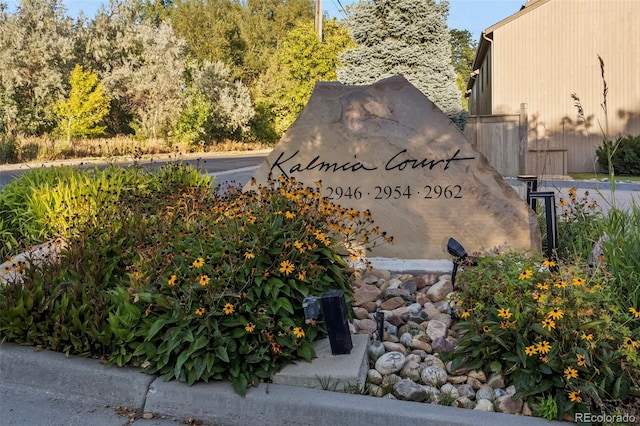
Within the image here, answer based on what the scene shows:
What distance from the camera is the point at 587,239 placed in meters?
4.73

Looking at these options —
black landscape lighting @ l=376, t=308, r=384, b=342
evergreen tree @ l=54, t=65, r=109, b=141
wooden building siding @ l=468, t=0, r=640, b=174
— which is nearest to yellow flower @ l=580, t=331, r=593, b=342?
black landscape lighting @ l=376, t=308, r=384, b=342

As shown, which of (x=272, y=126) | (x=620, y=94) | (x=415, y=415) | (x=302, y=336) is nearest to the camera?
(x=415, y=415)

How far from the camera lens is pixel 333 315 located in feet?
10.8

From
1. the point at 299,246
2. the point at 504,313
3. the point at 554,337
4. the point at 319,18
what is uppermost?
the point at 319,18

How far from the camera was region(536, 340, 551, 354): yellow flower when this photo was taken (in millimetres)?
2926

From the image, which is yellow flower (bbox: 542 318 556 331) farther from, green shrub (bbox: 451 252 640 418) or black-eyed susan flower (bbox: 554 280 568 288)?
black-eyed susan flower (bbox: 554 280 568 288)

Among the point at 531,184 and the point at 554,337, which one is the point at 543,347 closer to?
the point at 554,337

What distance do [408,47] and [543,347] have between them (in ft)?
59.7

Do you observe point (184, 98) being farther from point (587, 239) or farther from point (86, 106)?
point (587, 239)

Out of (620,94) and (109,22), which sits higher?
(109,22)

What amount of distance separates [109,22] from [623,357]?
119 feet

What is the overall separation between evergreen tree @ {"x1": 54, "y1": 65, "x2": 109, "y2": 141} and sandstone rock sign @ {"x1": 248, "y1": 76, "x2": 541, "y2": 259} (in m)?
23.4

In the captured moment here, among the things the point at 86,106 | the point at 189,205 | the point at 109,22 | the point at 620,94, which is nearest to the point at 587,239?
the point at 189,205

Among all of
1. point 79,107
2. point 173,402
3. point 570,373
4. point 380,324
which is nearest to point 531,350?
point 570,373
